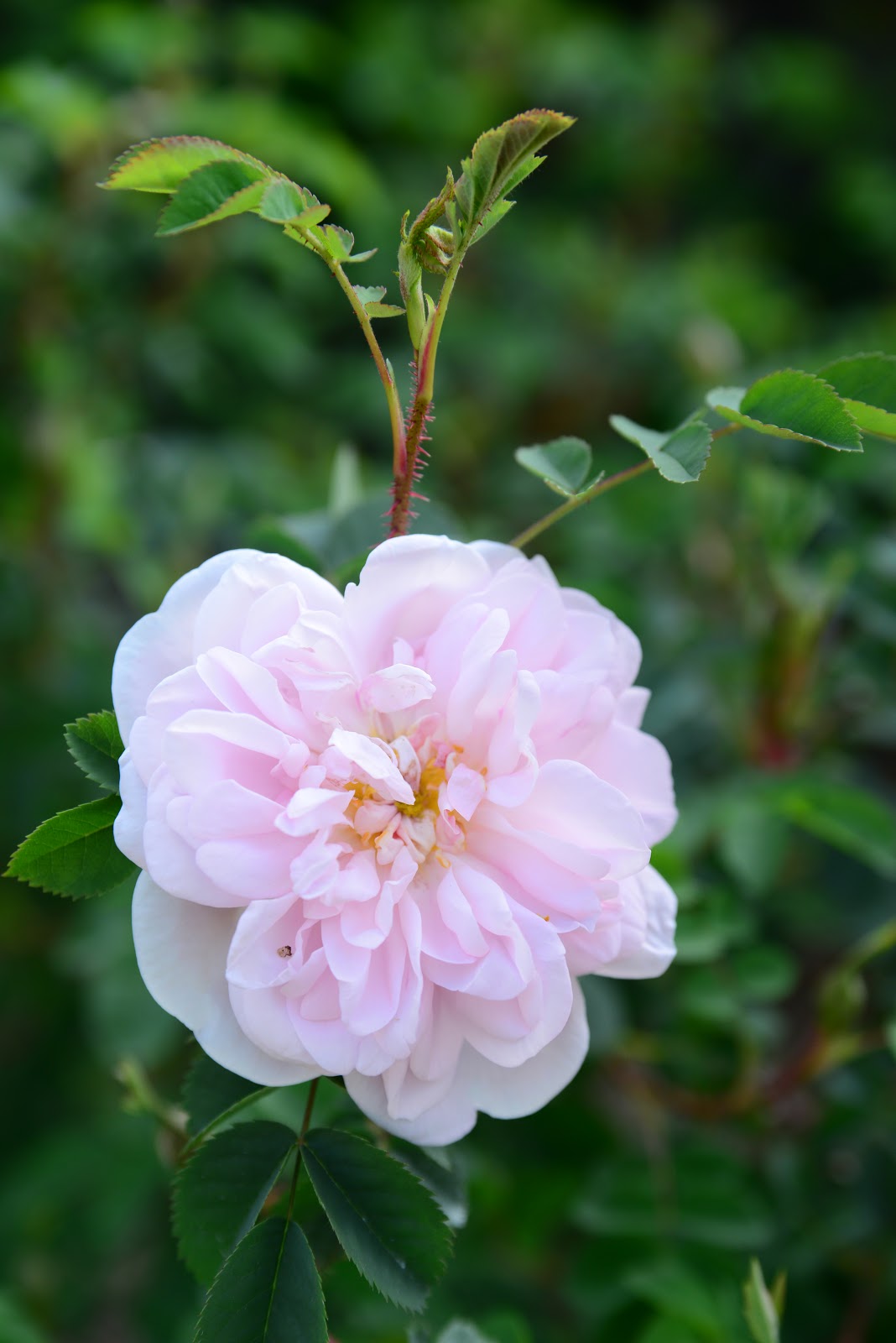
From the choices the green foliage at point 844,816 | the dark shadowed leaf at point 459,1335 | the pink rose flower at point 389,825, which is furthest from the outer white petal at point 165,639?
the green foliage at point 844,816

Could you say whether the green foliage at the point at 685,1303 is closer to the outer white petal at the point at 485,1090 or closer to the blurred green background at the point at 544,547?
the blurred green background at the point at 544,547

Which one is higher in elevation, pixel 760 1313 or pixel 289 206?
pixel 289 206

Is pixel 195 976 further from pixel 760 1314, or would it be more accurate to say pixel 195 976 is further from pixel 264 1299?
pixel 760 1314

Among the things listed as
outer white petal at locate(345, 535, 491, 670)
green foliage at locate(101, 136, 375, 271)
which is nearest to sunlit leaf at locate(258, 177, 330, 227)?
green foliage at locate(101, 136, 375, 271)

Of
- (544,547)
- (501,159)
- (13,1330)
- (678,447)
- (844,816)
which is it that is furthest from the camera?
(544,547)

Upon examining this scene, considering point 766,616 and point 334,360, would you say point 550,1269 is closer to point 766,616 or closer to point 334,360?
point 766,616

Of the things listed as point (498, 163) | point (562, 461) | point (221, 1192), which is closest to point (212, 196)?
point (498, 163)
